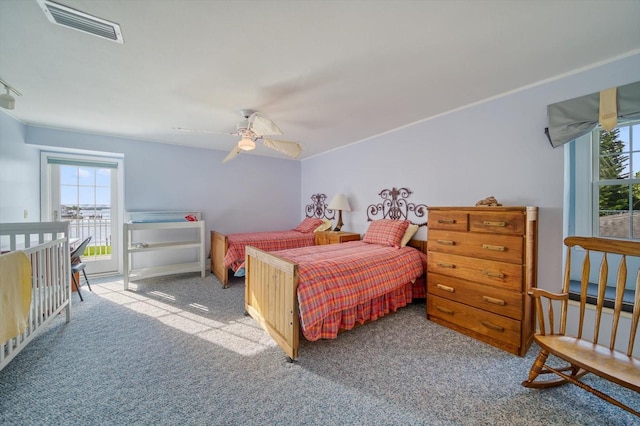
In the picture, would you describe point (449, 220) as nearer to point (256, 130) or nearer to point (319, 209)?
point (256, 130)

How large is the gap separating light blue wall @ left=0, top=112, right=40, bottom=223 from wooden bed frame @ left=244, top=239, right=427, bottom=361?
290 centimetres

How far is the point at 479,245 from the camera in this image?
214cm

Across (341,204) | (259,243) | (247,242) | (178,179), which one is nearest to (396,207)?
(341,204)

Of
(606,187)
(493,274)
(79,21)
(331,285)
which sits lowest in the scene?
(331,285)

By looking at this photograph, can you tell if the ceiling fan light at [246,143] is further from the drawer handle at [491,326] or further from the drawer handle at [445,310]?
the drawer handle at [491,326]

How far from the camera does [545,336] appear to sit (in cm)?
155

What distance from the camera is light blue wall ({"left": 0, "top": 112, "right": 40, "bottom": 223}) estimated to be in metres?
2.79

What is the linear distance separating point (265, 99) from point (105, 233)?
384 centimetres

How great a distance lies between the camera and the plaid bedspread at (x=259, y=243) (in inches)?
138

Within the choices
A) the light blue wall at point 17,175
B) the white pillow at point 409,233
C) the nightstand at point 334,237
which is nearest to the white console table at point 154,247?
the light blue wall at point 17,175

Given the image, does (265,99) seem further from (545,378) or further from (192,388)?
(545,378)

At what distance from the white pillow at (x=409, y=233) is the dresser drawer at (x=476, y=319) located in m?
0.76

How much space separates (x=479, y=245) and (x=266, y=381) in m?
2.03

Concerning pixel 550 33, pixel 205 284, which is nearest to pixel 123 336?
pixel 205 284
